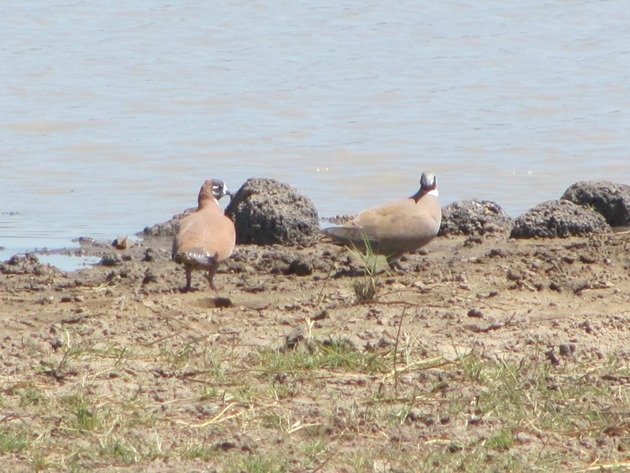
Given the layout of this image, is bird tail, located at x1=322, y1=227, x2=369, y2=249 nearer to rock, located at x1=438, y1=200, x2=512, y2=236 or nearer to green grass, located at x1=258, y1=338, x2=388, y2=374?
rock, located at x1=438, y1=200, x2=512, y2=236

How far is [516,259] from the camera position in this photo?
8492 mm

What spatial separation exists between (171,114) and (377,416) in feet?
33.7

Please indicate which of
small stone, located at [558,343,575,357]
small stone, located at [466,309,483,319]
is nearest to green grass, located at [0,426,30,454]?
small stone, located at [558,343,575,357]

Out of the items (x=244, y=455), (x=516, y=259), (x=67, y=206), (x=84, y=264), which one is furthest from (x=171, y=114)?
(x=244, y=455)

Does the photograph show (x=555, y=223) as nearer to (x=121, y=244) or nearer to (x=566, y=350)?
(x=121, y=244)

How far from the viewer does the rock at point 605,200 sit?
10312mm

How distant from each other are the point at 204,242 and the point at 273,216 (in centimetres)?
182

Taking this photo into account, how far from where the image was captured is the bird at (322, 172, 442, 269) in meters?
8.48

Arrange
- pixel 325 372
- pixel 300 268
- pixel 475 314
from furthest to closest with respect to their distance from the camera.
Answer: pixel 300 268, pixel 475 314, pixel 325 372

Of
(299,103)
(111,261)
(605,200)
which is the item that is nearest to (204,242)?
(111,261)

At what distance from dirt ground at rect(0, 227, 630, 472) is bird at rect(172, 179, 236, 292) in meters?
0.16

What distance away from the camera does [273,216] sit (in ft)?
31.8

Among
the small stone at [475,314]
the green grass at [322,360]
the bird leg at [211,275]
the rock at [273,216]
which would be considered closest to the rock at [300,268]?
the bird leg at [211,275]

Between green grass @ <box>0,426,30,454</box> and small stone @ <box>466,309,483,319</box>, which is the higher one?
small stone @ <box>466,309,483,319</box>
